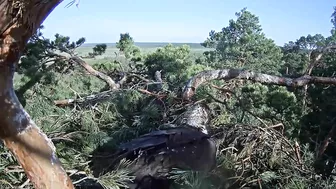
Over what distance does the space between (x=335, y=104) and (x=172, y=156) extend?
3.13m

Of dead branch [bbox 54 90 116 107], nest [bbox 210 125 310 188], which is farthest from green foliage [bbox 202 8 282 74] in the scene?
nest [bbox 210 125 310 188]

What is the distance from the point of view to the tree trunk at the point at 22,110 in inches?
59.8

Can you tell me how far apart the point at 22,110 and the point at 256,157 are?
7.30 ft

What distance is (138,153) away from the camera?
9.24 feet

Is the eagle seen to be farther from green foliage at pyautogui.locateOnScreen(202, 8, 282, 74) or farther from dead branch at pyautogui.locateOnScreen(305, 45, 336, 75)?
green foliage at pyautogui.locateOnScreen(202, 8, 282, 74)

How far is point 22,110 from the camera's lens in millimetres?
1812

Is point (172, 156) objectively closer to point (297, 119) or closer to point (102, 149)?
point (102, 149)

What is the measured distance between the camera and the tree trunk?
4.98 ft

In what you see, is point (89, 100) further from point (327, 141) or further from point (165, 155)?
point (327, 141)

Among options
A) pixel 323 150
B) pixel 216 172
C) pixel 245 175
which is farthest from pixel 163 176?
pixel 323 150

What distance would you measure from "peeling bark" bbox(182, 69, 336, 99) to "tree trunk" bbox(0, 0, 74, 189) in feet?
8.78

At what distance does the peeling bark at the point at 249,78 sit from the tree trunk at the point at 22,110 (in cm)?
268

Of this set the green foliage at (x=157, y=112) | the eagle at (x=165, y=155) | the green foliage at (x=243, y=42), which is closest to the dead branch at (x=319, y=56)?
the green foliage at (x=157, y=112)

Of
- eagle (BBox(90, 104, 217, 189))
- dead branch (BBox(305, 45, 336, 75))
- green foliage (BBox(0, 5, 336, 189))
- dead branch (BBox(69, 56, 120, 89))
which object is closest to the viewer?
eagle (BBox(90, 104, 217, 189))
